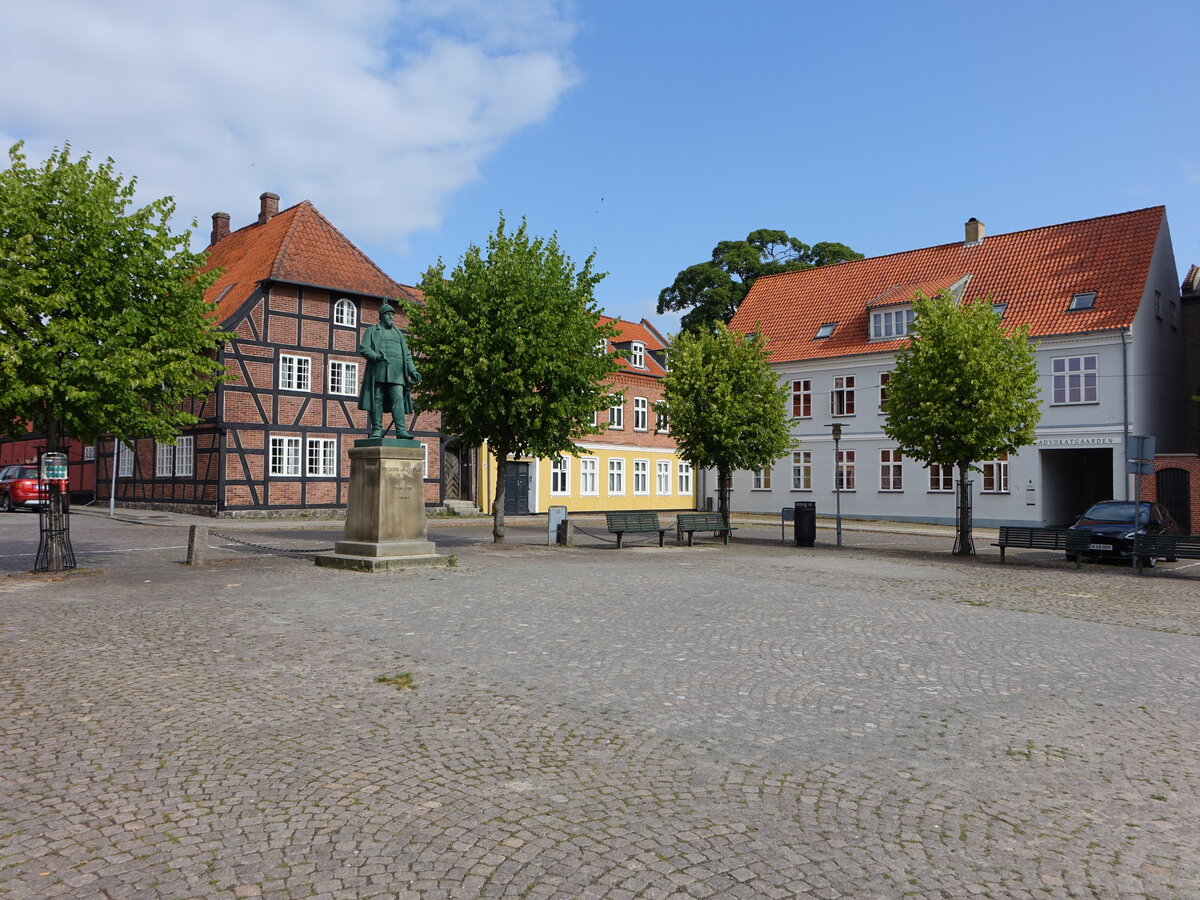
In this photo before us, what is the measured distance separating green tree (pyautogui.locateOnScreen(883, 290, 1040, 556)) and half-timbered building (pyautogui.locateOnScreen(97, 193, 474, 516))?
1733cm

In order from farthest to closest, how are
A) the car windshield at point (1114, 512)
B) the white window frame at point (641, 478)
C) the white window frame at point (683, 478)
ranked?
the white window frame at point (683, 478)
the white window frame at point (641, 478)
the car windshield at point (1114, 512)

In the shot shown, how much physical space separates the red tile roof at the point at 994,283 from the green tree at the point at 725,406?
1.78m

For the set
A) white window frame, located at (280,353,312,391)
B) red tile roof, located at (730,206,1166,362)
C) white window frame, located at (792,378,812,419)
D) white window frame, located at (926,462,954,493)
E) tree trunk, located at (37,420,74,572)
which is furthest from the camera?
white window frame, located at (792,378,812,419)

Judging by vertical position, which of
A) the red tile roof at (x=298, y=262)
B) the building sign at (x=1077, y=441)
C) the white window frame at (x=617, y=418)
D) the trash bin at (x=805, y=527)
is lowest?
the trash bin at (x=805, y=527)

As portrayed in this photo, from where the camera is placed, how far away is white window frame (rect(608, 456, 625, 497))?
41.7 meters

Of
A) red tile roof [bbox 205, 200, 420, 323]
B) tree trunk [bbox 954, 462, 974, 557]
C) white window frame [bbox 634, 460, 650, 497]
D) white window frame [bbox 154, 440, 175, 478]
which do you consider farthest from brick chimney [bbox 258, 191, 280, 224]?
tree trunk [bbox 954, 462, 974, 557]

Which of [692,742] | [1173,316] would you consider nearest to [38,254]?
[692,742]

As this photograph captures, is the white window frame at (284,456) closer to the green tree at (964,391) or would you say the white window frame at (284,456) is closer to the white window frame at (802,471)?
the green tree at (964,391)

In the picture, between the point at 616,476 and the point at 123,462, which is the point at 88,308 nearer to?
the point at 123,462

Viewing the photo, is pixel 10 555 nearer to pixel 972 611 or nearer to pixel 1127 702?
pixel 972 611

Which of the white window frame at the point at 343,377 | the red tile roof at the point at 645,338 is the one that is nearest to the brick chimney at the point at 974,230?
the red tile roof at the point at 645,338

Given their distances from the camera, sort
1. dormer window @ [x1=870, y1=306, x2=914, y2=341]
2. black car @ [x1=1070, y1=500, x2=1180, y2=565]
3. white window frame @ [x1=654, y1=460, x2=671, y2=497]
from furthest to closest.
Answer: white window frame @ [x1=654, y1=460, x2=671, y2=497], dormer window @ [x1=870, y1=306, x2=914, y2=341], black car @ [x1=1070, y1=500, x2=1180, y2=565]

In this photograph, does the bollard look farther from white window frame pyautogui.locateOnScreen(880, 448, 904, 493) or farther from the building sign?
white window frame pyautogui.locateOnScreen(880, 448, 904, 493)

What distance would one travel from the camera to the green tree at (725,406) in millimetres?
26422
